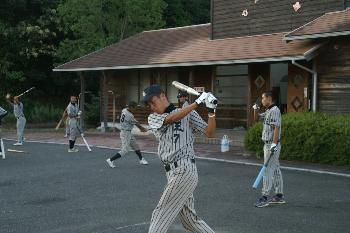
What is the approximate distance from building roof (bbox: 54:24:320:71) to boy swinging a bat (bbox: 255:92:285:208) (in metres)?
7.69

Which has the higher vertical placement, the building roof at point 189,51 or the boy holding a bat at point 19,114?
the building roof at point 189,51

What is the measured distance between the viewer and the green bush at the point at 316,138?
12867 millimetres

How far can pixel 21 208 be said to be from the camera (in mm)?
8234

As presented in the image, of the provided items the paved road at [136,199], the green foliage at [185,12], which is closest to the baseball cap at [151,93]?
the paved road at [136,199]

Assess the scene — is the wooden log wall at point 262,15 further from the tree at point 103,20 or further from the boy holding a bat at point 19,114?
the boy holding a bat at point 19,114

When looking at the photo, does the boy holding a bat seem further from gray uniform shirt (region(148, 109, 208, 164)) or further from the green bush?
gray uniform shirt (region(148, 109, 208, 164))

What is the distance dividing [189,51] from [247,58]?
4110 mm

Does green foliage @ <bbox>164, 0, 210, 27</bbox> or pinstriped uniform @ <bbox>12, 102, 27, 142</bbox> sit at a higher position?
green foliage @ <bbox>164, 0, 210, 27</bbox>

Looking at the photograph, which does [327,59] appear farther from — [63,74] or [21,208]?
[63,74]

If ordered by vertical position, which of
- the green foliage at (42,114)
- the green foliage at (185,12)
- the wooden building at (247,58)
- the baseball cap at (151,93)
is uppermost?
the green foliage at (185,12)

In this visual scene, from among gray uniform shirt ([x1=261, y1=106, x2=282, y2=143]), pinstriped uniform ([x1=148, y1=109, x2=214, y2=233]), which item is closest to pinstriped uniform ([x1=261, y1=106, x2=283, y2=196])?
gray uniform shirt ([x1=261, y1=106, x2=282, y2=143])

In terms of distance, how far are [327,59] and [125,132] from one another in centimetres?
719

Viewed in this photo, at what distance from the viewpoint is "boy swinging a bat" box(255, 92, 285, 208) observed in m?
8.42

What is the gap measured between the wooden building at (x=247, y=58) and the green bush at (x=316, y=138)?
181 centimetres
